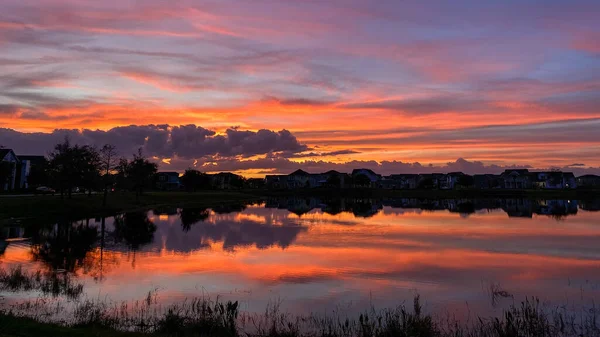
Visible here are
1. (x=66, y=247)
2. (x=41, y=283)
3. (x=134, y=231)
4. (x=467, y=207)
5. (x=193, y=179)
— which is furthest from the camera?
(x=193, y=179)

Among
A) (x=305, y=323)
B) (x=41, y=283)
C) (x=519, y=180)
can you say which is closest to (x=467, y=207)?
(x=305, y=323)

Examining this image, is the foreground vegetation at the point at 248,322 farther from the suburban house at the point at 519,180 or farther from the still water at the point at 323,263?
the suburban house at the point at 519,180

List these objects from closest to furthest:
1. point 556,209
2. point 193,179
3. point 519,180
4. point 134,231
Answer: point 134,231 < point 556,209 < point 193,179 < point 519,180

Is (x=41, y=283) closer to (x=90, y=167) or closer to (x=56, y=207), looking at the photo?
(x=56, y=207)

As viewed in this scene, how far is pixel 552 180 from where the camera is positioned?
190500 mm

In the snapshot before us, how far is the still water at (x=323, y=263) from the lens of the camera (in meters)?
21.2

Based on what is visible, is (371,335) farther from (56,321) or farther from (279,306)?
(56,321)

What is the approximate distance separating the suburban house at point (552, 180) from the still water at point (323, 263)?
155 m

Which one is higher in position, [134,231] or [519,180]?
[519,180]

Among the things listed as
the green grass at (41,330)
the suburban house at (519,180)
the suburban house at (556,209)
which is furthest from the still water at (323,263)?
A: the suburban house at (519,180)

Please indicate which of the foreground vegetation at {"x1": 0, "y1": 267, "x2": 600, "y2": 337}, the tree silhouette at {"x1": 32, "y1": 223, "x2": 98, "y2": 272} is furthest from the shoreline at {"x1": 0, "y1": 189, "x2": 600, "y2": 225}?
the foreground vegetation at {"x1": 0, "y1": 267, "x2": 600, "y2": 337}

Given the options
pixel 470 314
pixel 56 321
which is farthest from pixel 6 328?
pixel 470 314

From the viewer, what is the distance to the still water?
69.6ft

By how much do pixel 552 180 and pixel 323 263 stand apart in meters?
190
